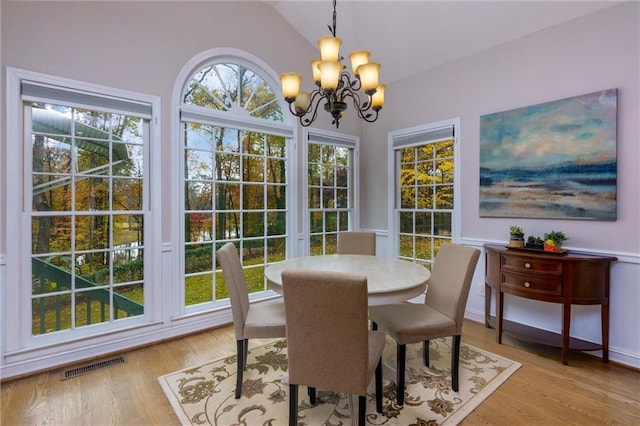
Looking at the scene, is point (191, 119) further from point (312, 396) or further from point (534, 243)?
point (534, 243)

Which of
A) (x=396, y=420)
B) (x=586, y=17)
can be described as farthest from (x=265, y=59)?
(x=396, y=420)

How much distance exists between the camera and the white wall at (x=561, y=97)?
2.42 m

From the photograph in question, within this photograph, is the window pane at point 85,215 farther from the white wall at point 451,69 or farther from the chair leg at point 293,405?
the chair leg at point 293,405

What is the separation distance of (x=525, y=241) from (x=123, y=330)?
3.78 meters

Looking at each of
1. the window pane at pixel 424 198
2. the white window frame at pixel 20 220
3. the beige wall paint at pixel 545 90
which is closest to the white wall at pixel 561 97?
the beige wall paint at pixel 545 90

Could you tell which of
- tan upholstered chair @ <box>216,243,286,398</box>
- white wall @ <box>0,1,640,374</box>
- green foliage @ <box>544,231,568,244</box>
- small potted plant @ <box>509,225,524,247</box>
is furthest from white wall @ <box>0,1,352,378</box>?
green foliage @ <box>544,231,568,244</box>

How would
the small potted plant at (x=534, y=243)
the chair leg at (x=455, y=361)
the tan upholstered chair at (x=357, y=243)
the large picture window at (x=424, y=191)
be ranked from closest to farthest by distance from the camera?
the chair leg at (x=455, y=361) → the small potted plant at (x=534, y=243) → the tan upholstered chair at (x=357, y=243) → the large picture window at (x=424, y=191)

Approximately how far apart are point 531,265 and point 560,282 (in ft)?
0.73

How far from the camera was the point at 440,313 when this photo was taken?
2.20 meters

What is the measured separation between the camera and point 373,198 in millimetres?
4492

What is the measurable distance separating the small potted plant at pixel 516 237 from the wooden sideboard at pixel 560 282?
3.5 inches

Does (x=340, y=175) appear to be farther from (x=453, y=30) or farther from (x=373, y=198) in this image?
(x=453, y=30)

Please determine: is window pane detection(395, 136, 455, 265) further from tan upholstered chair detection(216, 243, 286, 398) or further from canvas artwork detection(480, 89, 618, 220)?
tan upholstered chair detection(216, 243, 286, 398)

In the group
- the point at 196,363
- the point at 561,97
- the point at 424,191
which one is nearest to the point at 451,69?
the point at 561,97
